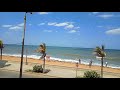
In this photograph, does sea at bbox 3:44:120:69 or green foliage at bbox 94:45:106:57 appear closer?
green foliage at bbox 94:45:106:57

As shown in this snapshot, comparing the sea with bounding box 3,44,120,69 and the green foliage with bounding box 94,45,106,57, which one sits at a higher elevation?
the green foliage with bounding box 94,45,106,57

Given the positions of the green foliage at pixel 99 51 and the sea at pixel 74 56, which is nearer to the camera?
the green foliage at pixel 99 51

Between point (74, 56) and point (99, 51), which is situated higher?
point (99, 51)

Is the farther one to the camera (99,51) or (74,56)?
(74,56)

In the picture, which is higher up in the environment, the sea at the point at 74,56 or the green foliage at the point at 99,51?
the green foliage at the point at 99,51
